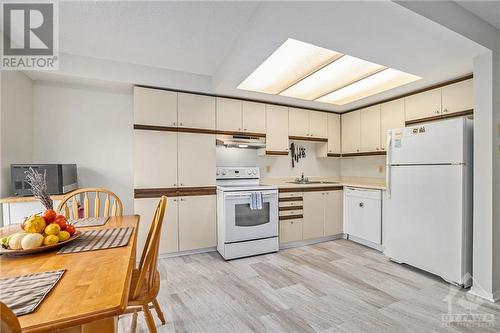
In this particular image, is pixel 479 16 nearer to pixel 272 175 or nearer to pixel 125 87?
pixel 272 175

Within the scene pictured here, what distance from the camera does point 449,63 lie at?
2215 millimetres

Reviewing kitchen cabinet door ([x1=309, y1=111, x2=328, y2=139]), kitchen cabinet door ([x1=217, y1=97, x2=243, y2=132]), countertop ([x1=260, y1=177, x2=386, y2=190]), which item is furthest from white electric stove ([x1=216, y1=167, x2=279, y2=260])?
kitchen cabinet door ([x1=309, y1=111, x2=328, y2=139])

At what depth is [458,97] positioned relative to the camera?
258 centimetres

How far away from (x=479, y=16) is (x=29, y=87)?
4641 millimetres

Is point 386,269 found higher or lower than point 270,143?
lower

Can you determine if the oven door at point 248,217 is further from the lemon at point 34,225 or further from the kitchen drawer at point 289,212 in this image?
the lemon at point 34,225

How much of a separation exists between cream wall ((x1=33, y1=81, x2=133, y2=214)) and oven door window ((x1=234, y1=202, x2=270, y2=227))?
155 cm

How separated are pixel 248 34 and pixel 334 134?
8.97ft

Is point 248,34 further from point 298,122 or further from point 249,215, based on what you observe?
point 249,215

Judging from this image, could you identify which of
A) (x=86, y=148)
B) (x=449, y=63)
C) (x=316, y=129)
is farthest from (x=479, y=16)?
(x=86, y=148)

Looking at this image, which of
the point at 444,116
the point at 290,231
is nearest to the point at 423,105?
the point at 444,116

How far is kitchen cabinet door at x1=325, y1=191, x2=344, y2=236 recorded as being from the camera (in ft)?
→ 11.8

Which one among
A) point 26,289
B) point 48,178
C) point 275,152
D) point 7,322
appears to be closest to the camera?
point 7,322

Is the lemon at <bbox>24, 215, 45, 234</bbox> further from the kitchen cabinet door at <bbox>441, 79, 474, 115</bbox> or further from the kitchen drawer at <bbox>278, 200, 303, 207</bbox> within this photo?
the kitchen cabinet door at <bbox>441, 79, 474, 115</bbox>
